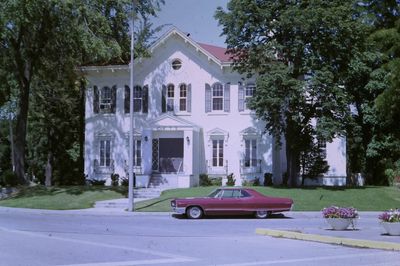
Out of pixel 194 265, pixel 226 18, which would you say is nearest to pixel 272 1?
pixel 226 18

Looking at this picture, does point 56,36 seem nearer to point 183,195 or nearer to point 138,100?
point 138,100

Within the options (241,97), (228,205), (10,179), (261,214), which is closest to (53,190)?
(10,179)

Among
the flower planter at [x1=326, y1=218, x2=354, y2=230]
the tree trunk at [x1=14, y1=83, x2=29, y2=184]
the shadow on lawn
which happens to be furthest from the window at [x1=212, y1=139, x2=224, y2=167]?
the flower planter at [x1=326, y1=218, x2=354, y2=230]

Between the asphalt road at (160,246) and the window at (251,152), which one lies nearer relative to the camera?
the asphalt road at (160,246)

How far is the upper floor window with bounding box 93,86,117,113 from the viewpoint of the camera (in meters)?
44.1

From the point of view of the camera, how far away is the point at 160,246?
14.9 meters

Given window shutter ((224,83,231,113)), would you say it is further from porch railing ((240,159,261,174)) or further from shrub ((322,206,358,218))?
shrub ((322,206,358,218))

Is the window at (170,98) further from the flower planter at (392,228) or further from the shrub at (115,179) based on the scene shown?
the flower planter at (392,228)

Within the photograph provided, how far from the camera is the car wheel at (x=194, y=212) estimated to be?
25.4 metres

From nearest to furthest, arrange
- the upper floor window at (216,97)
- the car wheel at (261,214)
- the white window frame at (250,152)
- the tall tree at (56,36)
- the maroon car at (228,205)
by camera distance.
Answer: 1. the maroon car at (228,205)
2. the car wheel at (261,214)
3. the tall tree at (56,36)
4. the white window frame at (250,152)
5. the upper floor window at (216,97)

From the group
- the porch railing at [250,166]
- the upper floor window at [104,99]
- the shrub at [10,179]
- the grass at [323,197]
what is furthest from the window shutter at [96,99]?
the porch railing at [250,166]

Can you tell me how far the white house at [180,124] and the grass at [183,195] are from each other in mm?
5090

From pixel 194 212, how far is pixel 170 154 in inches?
662

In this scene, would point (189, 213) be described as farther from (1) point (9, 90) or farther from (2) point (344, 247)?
(1) point (9, 90)
